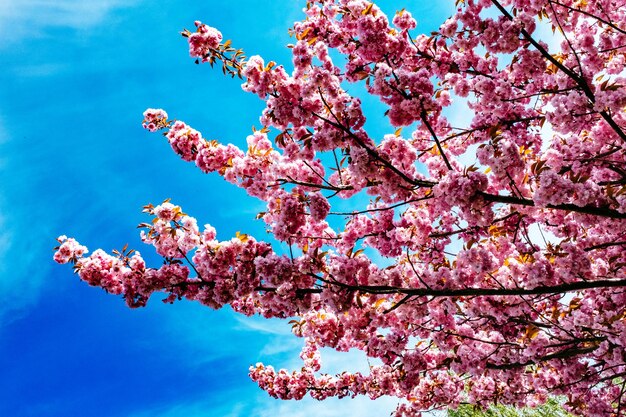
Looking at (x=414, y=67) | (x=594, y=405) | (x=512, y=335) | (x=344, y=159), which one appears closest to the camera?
(x=344, y=159)

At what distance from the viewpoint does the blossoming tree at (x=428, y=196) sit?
4.66m

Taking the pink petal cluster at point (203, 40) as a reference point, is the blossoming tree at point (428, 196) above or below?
below

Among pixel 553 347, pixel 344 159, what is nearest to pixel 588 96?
pixel 344 159

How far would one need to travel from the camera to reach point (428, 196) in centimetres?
497

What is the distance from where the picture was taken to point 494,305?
613cm

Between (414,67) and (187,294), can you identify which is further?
(414,67)

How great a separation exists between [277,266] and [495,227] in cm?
332

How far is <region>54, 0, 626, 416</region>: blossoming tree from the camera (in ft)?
15.3

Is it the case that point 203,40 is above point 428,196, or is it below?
above

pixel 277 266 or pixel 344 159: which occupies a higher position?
pixel 344 159

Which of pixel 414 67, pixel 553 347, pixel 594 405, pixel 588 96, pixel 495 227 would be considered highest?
pixel 414 67

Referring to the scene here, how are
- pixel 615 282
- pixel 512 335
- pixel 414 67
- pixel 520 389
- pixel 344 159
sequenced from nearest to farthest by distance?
pixel 615 282
pixel 344 159
pixel 414 67
pixel 512 335
pixel 520 389

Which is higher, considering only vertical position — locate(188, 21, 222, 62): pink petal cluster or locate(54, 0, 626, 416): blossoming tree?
locate(188, 21, 222, 62): pink petal cluster

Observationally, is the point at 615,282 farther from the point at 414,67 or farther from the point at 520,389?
the point at 520,389
